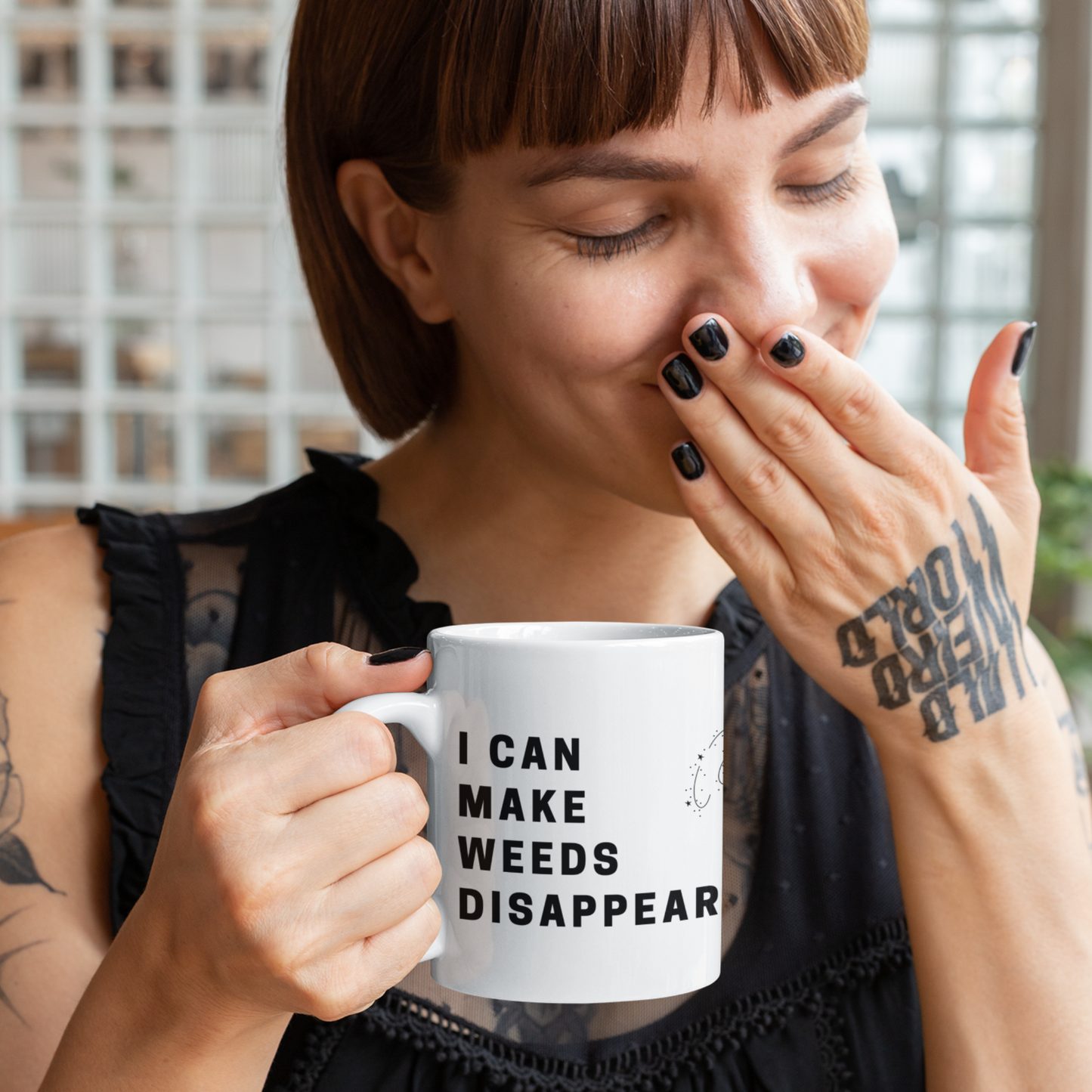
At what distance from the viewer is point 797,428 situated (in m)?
0.73

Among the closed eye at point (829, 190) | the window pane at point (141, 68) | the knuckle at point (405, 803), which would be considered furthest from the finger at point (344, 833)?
the window pane at point (141, 68)

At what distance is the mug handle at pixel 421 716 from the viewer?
573 mm

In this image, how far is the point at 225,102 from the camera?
308cm

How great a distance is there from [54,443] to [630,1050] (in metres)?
2.89

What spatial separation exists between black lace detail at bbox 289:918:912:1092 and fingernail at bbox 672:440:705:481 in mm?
430

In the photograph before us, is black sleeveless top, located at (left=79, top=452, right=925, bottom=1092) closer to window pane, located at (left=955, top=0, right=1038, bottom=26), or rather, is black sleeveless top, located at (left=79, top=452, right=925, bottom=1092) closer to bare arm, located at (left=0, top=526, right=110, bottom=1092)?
bare arm, located at (left=0, top=526, right=110, bottom=1092)

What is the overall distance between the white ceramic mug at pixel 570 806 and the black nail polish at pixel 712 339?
230mm

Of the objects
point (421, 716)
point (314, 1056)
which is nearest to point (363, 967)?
point (421, 716)

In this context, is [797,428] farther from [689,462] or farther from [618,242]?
[618,242]

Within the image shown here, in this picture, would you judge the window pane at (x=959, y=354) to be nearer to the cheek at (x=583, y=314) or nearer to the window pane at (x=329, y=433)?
the window pane at (x=329, y=433)

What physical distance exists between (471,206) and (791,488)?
32 cm

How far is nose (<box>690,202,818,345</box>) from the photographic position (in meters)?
0.75

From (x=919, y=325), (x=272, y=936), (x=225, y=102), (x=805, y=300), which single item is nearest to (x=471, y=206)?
(x=805, y=300)

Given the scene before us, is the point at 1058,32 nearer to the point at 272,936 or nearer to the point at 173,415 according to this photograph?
the point at 173,415
